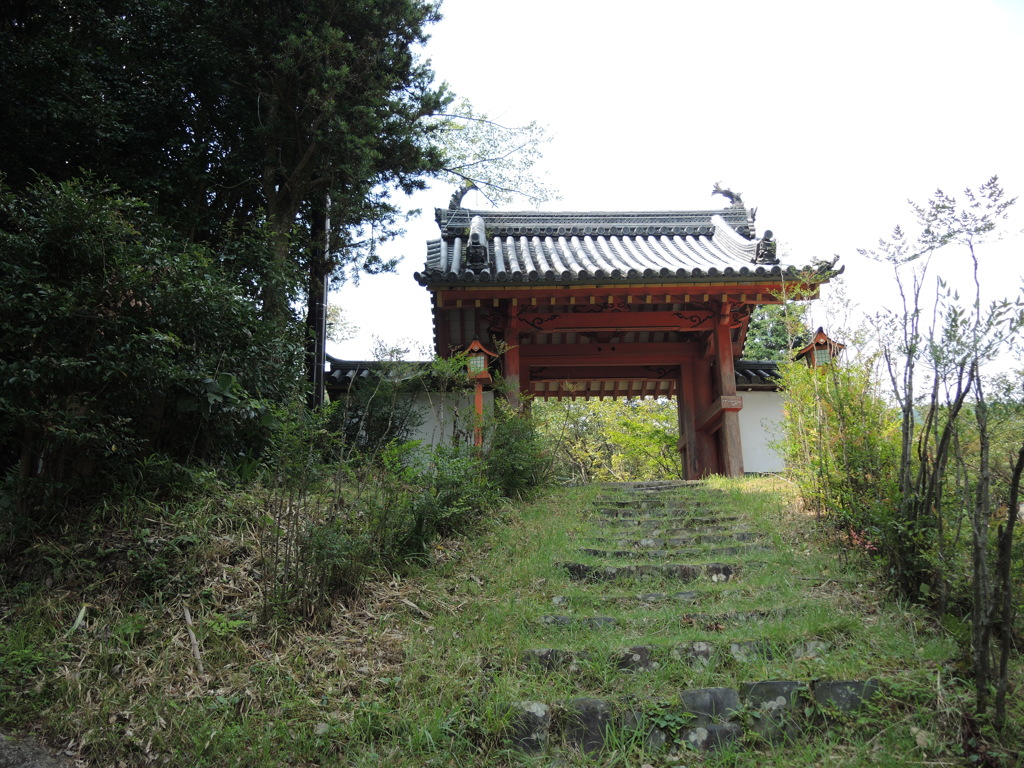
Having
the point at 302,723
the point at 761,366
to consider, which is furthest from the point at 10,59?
the point at 761,366

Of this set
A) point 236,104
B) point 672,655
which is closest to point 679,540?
point 672,655

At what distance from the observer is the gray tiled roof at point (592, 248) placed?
939 cm

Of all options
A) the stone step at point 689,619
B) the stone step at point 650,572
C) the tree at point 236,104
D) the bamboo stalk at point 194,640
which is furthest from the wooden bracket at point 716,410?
the bamboo stalk at point 194,640

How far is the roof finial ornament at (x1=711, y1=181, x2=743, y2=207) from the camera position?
1432 centimetres

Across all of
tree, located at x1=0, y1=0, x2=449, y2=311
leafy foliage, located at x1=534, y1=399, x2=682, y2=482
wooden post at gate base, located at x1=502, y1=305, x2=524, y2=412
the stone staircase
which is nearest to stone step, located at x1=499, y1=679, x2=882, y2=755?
the stone staircase

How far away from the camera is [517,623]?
450 centimetres

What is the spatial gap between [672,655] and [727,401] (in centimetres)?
616

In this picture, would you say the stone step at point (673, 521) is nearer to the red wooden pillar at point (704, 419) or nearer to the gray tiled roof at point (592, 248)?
the gray tiled roof at point (592, 248)

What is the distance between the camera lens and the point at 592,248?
12.5 m

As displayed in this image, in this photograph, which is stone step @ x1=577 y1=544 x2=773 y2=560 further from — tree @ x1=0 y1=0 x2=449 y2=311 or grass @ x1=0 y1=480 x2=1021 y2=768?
tree @ x1=0 y1=0 x2=449 y2=311

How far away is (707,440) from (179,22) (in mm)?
9013

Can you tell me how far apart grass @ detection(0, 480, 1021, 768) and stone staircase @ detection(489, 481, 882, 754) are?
2cm

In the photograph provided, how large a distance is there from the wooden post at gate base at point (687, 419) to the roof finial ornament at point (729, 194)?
4.50 m

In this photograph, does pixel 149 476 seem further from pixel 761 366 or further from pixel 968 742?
pixel 761 366
